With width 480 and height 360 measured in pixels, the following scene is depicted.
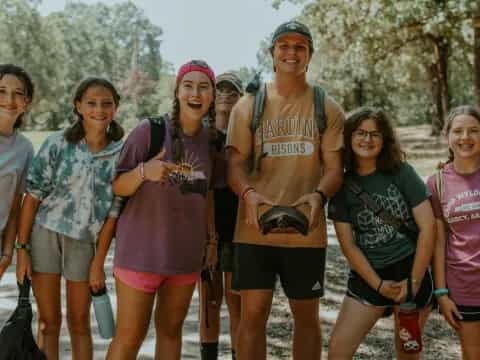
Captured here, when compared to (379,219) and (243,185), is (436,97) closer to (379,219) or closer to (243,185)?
(379,219)

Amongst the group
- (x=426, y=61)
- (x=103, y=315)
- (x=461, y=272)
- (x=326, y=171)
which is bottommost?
(x=103, y=315)

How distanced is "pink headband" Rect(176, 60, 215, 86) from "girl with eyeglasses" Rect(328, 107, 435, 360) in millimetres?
958

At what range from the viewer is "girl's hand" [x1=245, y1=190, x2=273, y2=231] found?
349 cm

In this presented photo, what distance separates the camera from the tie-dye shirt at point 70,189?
11.5ft

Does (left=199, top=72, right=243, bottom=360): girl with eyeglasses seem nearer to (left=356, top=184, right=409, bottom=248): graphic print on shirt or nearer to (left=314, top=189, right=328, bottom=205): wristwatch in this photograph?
(left=314, top=189, right=328, bottom=205): wristwatch

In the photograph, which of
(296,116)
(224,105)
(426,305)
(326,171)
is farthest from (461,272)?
(224,105)

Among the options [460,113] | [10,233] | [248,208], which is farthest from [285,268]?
[10,233]

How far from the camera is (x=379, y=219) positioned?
3.52 metres

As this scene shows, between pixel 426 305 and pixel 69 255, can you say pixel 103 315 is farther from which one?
pixel 426 305

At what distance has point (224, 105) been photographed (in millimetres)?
4527

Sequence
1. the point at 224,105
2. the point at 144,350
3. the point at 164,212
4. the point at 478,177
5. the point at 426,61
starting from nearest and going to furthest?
1. the point at 164,212
2. the point at 478,177
3. the point at 224,105
4. the point at 144,350
5. the point at 426,61

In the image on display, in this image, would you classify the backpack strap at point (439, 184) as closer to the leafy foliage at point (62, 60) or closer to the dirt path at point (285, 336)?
the dirt path at point (285, 336)

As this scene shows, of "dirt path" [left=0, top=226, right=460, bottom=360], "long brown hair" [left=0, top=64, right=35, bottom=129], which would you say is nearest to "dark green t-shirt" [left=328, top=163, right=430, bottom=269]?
"dirt path" [left=0, top=226, right=460, bottom=360]

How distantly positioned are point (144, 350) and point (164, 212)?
6.64 ft
